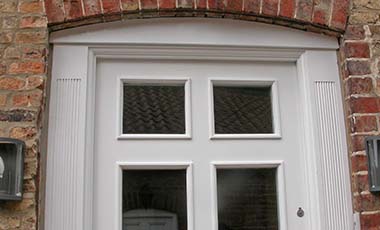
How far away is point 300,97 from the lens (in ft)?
8.43

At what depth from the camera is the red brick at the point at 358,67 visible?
246 centimetres

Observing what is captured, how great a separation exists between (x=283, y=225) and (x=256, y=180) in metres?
0.24

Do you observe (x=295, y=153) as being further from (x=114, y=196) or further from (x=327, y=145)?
(x=114, y=196)

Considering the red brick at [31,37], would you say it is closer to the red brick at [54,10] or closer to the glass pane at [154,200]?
the red brick at [54,10]

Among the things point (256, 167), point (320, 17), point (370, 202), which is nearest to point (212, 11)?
point (320, 17)

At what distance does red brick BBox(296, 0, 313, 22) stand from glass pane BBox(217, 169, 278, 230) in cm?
75

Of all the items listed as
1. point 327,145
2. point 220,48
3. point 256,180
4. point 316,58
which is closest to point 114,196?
point 256,180

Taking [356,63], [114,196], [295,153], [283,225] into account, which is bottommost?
[283,225]

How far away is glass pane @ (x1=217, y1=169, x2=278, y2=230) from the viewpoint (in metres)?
2.46

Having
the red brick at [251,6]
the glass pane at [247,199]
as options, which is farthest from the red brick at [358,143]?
the red brick at [251,6]

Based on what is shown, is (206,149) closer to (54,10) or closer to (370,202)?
(370,202)

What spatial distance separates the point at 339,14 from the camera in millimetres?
2523

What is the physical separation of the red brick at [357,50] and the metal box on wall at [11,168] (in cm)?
156

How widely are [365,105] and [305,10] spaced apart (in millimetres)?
534
